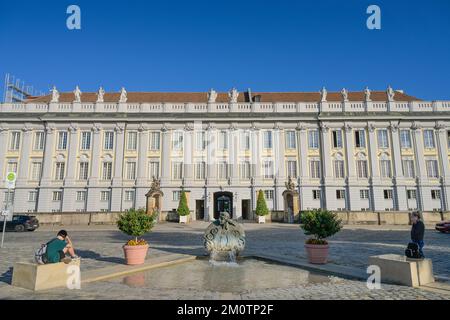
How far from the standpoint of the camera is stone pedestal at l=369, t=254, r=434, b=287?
20.7 ft

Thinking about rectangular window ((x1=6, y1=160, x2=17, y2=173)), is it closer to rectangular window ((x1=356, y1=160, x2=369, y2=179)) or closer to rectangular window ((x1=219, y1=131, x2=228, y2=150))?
rectangular window ((x1=219, y1=131, x2=228, y2=150))

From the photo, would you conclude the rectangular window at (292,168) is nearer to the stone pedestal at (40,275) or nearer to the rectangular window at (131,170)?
the rectangular window at (131,170)

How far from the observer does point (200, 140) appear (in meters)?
34.8

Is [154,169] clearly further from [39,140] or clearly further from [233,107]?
[39,140]

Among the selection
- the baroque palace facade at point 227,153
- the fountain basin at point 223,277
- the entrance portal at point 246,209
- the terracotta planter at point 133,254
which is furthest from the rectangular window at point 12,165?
the fountain basin at point 223,277

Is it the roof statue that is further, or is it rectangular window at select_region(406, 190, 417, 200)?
the roof statue

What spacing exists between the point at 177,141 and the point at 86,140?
1101 cm

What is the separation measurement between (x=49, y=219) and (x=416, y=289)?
2864 cm

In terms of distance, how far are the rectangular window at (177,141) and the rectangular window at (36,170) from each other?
16.0 meters

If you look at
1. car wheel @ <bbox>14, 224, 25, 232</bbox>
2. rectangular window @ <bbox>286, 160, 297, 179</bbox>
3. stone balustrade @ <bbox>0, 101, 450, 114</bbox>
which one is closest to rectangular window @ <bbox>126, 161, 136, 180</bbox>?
stone balustrade @ <bbox>0, 101, 450, 114</bbox>

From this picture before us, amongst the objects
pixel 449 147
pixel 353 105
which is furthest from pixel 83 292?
pixel 449 147

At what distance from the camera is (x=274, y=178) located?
1329 inches

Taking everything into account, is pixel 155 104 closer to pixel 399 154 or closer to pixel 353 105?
pixel 353 105

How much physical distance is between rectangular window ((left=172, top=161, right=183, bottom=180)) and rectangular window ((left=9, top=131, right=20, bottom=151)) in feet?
61.9
